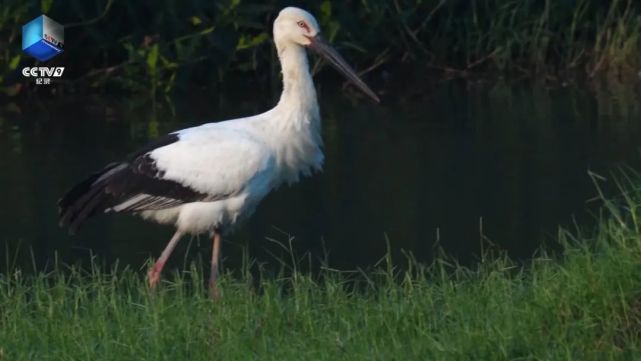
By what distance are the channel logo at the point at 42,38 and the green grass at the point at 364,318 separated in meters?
7.31

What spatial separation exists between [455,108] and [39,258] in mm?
5743

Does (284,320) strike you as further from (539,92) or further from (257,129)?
(539,92)

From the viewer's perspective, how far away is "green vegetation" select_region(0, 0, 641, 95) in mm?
13898

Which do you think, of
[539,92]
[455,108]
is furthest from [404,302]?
[539,92]

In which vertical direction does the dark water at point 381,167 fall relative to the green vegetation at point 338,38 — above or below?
below

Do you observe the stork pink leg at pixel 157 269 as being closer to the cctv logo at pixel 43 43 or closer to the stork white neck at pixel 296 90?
the stork white neck at pixel 296 90

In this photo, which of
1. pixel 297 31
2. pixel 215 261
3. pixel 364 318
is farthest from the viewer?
pixel 297 31

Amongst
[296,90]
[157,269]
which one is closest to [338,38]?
[296,90]

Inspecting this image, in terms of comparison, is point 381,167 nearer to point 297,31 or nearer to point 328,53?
point 328,53

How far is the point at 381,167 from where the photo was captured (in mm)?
11016

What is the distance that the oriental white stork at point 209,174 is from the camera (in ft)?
24.6

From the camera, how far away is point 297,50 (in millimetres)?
7957

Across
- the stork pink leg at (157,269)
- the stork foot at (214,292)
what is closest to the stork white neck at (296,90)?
the stork pink leg at (157,269)

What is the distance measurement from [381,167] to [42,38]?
430 centimetres
